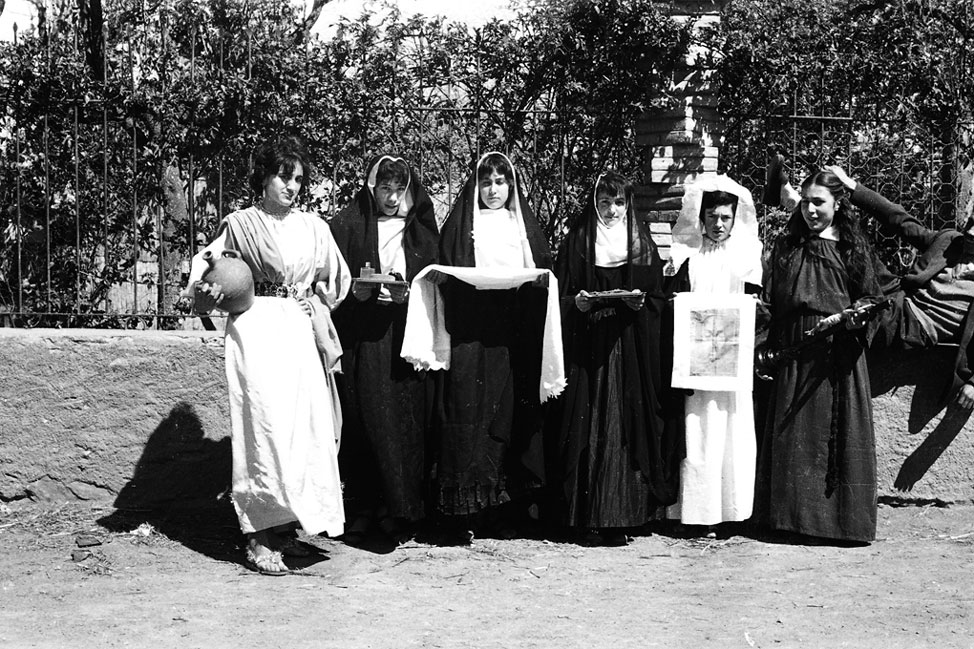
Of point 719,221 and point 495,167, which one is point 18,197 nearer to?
point 495,167

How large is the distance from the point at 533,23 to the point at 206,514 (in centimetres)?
332

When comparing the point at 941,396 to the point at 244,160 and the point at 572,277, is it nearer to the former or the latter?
the point at 572,277

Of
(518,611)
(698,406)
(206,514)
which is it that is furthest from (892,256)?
(206,514)

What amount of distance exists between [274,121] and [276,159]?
1.34 metres

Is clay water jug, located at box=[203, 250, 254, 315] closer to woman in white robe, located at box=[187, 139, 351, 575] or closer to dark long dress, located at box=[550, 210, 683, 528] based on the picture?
woman in white robe, located at box=[187, 139, 351, 575]

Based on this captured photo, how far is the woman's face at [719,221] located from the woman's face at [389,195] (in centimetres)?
149

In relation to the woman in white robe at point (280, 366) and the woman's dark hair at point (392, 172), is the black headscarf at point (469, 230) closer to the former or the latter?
the woman's dark hair at point (392, 172)

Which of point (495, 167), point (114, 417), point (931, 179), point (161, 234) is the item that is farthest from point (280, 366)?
point (931, 179)

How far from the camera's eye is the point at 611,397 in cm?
612

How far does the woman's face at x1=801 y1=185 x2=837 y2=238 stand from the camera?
6242mm

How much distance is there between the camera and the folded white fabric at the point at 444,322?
19.5 ft

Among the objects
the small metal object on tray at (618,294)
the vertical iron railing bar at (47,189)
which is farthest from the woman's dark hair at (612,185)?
the vertical iron railing bar at (47,189)

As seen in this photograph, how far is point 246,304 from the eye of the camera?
556 centimetres

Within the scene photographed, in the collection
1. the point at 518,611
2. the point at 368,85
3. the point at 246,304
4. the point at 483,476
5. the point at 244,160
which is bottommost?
the point at 518,611
